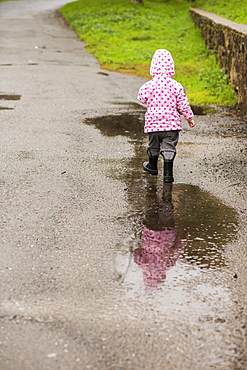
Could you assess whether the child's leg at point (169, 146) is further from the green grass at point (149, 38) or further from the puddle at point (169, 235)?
the green grass at point (149, 38)

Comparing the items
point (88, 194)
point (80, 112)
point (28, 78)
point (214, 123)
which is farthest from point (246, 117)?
point (28, 78)

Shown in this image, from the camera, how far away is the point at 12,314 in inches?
141

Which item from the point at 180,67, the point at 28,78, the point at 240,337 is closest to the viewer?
the point at 240,337

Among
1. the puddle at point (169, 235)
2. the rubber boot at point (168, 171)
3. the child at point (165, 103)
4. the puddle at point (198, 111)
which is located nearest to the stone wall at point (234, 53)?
the puddle at point (198, 111)

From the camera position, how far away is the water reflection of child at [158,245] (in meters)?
4.14

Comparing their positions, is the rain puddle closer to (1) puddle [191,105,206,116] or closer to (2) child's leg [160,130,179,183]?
(2) child's leg [160,130,179,183]

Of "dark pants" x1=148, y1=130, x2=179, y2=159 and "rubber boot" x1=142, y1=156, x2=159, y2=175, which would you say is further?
"rubber boot" x1=142, y1=156, x2=159, y2=175

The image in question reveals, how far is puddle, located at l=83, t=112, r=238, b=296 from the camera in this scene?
13.5 ft

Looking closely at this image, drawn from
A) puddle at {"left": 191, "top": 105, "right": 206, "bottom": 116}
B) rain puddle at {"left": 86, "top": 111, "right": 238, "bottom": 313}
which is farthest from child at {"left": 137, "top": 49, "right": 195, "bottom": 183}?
puddle at {"left": 191, "top": 105, "right": 206, "bottom": 116}

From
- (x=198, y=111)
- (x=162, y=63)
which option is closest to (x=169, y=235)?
(x=162, y=63)

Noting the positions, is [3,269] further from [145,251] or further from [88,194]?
[88,194]

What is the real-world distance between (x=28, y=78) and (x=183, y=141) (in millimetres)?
6328

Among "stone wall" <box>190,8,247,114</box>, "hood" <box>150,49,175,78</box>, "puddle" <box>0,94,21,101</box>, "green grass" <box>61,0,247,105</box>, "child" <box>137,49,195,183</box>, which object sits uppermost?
"hood" <box>150,49,175,78</box>

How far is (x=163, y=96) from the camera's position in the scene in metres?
6.34
